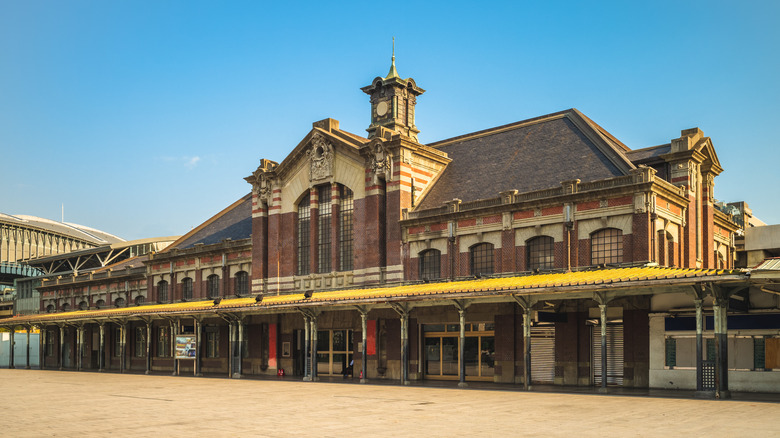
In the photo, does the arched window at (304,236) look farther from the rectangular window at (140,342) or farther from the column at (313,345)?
the rectangular window at (140,342)

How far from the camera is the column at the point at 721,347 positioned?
2297 cm

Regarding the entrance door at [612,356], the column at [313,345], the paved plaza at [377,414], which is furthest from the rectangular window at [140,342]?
the entrance door at [612,356]

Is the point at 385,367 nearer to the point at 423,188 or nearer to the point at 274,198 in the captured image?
the point at 423,188

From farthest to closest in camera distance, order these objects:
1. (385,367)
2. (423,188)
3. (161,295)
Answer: (161,295), (423,188), (385,367)

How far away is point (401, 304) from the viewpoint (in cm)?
3241

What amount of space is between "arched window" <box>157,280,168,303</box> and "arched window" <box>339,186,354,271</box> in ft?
61.8

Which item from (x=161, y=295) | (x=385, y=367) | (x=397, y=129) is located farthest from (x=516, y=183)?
(x=161, y=295)

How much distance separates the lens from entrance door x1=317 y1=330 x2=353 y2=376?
41156 mm

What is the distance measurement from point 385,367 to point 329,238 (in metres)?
8.69

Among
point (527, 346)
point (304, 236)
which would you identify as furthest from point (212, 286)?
point (527, 346)

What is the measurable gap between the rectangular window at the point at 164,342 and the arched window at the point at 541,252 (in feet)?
96.0

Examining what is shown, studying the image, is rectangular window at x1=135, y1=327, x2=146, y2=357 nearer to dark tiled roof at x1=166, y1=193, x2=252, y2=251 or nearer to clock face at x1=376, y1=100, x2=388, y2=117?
dark tiled roof at x1=166, y1=193, x2=252, y2=251

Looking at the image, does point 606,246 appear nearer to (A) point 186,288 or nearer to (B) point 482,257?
(B) point 482,257

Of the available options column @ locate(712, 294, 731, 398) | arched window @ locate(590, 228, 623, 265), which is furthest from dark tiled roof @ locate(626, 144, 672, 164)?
column @ locate(712, 294, 731, 398)
